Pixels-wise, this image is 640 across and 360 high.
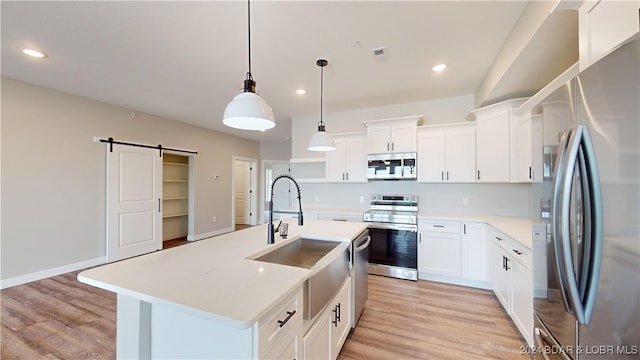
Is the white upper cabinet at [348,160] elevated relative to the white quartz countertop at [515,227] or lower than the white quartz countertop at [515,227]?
elevated

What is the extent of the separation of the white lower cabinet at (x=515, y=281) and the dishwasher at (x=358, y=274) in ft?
4.26

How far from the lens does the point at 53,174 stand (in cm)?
352

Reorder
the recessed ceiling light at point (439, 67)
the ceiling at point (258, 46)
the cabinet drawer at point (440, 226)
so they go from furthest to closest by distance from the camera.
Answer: the cabinet drawer at point (440, 226) → the recessed ceiling light at point (439, 67) → the ceiling at point (258, 46)

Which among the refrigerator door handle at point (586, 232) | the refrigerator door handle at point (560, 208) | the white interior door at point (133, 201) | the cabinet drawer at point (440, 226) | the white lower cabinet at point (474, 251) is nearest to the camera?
the refrigerator door handle at point (586, 232)

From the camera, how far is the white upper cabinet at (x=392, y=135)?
3705 millimetres

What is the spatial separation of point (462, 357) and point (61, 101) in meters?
5.80

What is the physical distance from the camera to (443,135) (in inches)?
141

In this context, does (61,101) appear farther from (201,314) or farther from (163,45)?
(201,314)

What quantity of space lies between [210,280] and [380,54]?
2524mm

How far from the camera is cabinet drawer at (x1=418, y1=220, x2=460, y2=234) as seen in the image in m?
3.28

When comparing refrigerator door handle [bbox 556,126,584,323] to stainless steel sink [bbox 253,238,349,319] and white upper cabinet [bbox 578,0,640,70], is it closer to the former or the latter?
white upper cabinet [bbox 578,0,640,70]

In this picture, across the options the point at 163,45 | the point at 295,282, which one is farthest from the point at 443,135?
the point at 163,45

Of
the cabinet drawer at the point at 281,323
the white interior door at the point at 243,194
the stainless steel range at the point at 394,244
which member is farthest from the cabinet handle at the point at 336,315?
the white interior door at the point at 243,194

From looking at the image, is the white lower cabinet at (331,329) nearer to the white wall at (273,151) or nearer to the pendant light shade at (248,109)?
the pendant light shade at (248,109)
